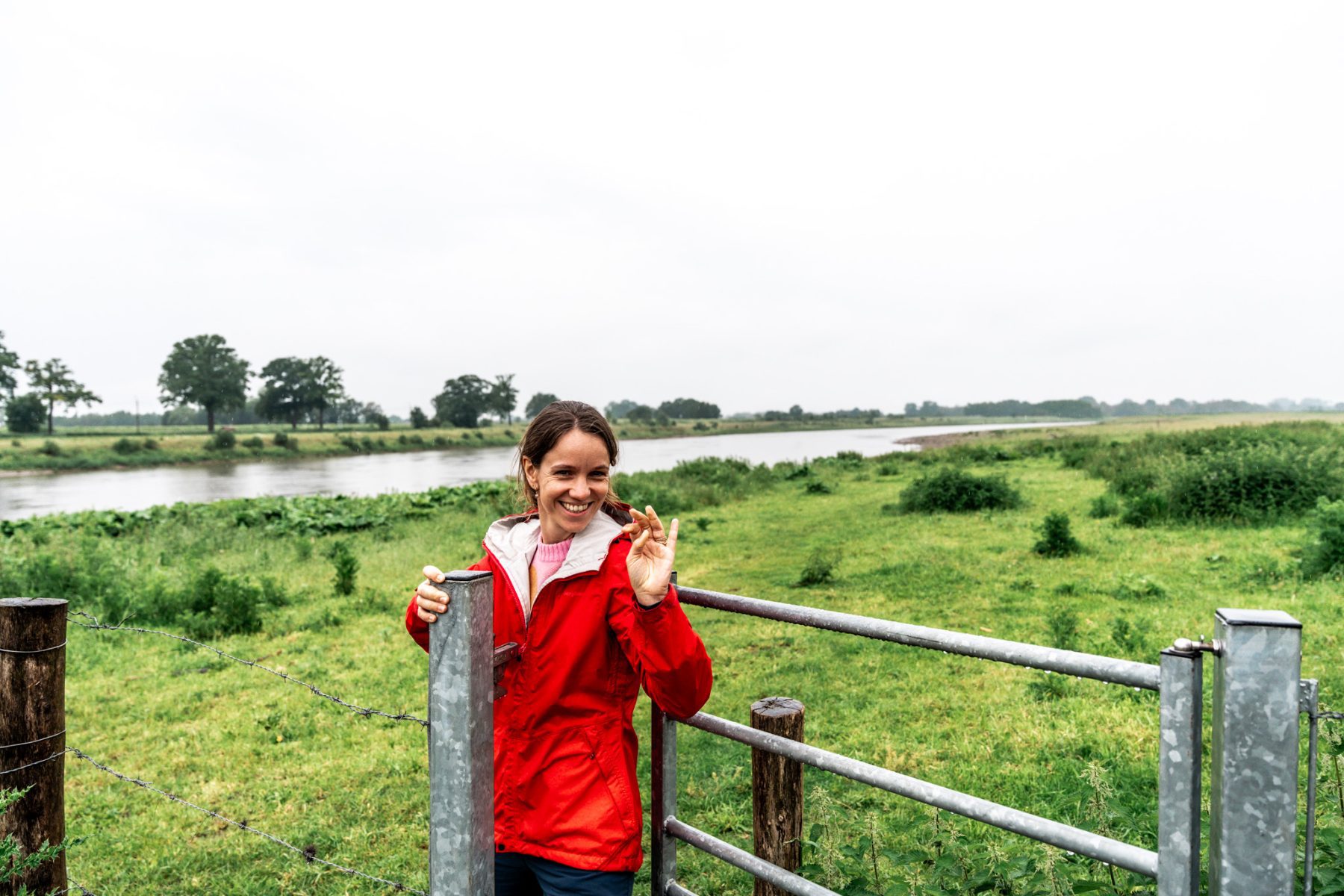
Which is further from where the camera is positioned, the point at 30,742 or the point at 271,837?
the point at 271,837

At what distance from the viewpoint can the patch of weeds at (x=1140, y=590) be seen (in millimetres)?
7457

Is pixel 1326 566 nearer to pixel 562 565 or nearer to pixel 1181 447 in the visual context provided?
pixel 562 565

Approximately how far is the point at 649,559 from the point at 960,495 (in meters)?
13.4

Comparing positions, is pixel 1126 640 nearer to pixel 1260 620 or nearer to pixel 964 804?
pixel 964 804

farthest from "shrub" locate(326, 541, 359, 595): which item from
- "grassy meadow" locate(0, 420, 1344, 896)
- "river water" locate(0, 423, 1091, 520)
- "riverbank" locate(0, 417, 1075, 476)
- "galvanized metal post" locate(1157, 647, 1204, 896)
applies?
"riverbank" locate(0, 417, 1075, 476)

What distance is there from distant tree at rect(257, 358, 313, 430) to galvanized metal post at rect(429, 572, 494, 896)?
101m

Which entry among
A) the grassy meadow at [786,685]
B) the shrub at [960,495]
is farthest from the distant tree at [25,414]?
the shrub at [960,495]

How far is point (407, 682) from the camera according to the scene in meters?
6.24

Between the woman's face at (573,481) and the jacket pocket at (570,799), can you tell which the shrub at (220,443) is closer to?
the woman's face at (573,481)

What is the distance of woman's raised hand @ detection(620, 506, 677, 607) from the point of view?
1.66 meters

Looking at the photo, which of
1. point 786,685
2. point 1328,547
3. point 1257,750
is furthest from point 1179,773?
point 1328,547

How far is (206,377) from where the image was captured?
84.2 metres

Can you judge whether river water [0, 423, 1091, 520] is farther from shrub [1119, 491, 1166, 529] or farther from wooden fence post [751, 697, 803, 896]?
wooden fence post [751, 697, 803, 896]

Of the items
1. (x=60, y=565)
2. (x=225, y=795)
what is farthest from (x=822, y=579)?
(x=60, y=565)
